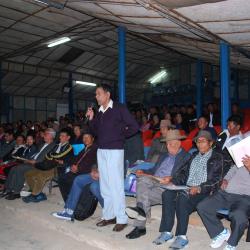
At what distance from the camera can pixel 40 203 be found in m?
5.73

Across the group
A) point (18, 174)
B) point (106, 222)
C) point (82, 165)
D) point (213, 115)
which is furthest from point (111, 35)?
point (106, 222)

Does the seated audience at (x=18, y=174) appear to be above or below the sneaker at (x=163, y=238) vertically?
above

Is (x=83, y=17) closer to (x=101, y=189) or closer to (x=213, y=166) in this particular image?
(x=101, y=189)

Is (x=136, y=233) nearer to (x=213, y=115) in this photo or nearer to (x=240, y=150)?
(x=240, y=150)

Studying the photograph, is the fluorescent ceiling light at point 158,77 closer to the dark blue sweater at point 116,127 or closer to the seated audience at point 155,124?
the seated audience at point 155,124

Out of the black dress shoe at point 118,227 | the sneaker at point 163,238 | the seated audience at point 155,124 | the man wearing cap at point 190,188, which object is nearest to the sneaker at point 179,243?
the man wearing cap at point 190,188

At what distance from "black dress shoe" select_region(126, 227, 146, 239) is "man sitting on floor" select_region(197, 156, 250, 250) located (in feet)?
2.62

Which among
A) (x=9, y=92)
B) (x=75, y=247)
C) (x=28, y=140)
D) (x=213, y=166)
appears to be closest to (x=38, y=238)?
(x=75, y=247)

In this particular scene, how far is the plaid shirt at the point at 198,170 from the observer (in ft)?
12.2

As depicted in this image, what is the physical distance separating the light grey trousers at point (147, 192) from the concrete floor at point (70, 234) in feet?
1.11

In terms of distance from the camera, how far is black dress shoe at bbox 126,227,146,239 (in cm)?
388

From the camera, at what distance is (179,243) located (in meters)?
3.48

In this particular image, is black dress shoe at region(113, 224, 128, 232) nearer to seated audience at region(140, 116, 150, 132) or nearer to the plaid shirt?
the plaid shirt

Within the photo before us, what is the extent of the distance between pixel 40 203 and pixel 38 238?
1.45m
